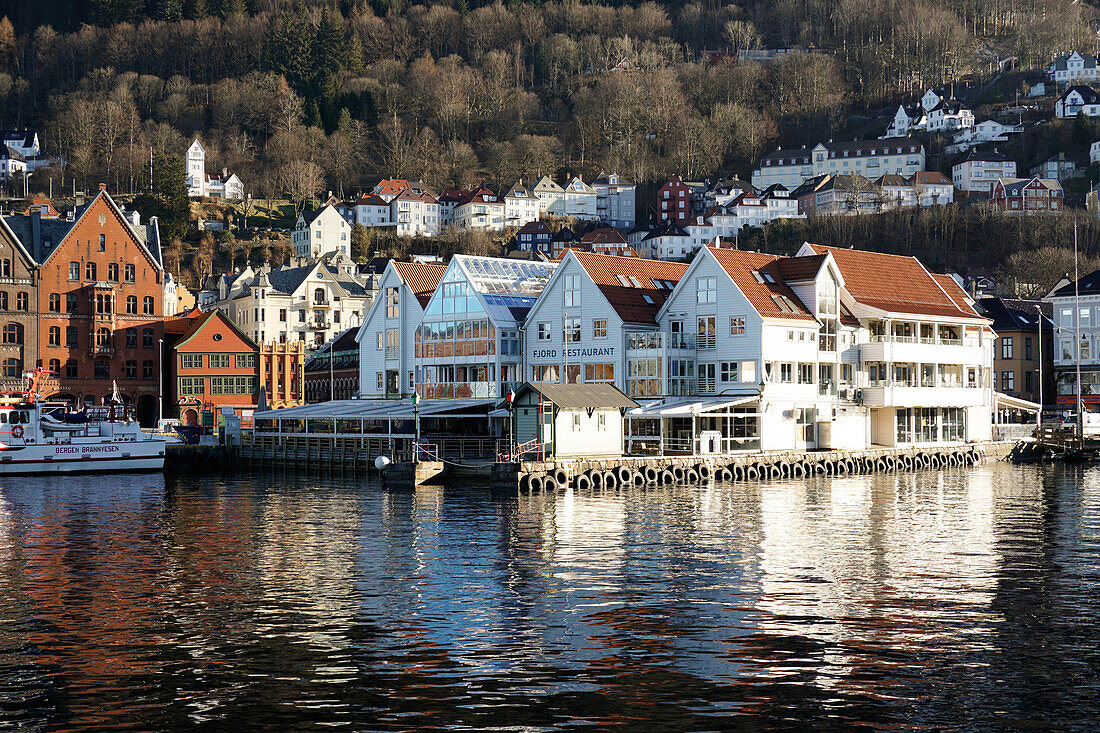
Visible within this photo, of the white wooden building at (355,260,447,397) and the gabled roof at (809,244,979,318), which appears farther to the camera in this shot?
the white wooden building at (355,260,447,397)

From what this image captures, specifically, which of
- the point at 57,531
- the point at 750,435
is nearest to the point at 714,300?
the point at 750,435

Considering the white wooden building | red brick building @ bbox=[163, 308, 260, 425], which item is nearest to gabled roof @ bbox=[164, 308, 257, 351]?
red brick building @ bbox=[163, 308, 260, 425]

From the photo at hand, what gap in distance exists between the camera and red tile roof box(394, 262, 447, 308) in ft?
320

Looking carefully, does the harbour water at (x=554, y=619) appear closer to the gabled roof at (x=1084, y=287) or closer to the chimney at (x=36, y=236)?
the gabled roof at (x=1084, y=287)

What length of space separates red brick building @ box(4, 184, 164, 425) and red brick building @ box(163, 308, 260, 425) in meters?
3.60

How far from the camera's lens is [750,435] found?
3036 inches

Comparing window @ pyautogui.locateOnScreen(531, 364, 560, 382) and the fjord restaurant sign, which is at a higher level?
the fjord restaurant sign

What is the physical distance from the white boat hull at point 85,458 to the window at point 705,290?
125 ft

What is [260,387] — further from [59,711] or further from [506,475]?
[59,711]

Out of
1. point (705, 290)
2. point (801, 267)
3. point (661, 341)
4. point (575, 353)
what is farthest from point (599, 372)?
point (801, 267)

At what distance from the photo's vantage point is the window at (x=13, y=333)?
A: 111 meters

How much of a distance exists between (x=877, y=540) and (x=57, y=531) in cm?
3148

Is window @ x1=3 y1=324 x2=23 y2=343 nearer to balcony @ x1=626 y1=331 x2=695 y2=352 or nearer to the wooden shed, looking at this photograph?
balcony @ x1=626 y1=331 x2=695 y2=352

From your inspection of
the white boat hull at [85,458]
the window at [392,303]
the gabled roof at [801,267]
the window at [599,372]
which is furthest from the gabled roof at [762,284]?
the white boat hull at [85,458]
